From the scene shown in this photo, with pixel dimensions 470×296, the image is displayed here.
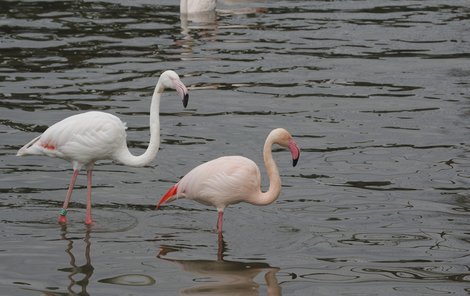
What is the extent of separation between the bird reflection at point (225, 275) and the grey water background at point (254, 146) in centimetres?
2

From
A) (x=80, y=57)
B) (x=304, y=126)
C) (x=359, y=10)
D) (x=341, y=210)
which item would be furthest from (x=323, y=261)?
(x=359, y=10)

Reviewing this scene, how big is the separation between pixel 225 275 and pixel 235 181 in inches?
41.2

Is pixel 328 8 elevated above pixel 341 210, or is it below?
above

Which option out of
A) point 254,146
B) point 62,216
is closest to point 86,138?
point 62,216

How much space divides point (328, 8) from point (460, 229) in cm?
1262

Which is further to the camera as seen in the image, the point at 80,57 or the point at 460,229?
the point at 80,57

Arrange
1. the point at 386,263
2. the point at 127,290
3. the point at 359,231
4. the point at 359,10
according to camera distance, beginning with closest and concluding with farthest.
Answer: the point at 127,290, the point at 386,263, the point at 359,231, the point at 359,10

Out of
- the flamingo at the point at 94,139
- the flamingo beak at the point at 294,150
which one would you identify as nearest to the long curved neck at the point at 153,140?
the flamingo at the point at 94,139

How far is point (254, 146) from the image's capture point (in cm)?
1219

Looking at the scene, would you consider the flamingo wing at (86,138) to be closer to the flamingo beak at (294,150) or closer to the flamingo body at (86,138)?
the flamingo body at (86,138)

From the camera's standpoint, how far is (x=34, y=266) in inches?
329

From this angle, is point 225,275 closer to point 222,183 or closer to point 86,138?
point 222,183

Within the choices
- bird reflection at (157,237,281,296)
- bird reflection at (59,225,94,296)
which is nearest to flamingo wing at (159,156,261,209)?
bird reflection at (157,237,281,296)

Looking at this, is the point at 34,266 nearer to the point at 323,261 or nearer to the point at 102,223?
the point at 102,223
